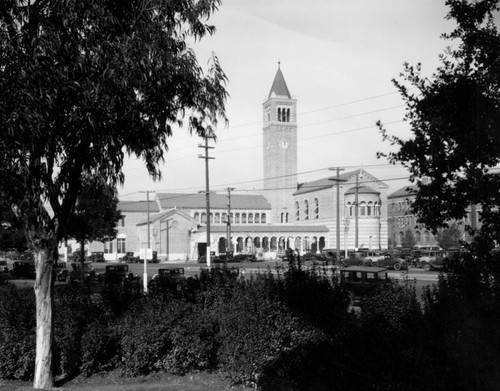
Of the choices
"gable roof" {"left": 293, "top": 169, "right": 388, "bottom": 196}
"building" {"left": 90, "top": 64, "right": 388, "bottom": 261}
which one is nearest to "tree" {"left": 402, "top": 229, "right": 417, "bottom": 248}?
"building" {"left": 90, "top": 64, "right": 388, "bottom": 261}

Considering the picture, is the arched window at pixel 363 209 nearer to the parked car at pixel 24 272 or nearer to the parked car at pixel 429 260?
the parked car at pixel 429 260

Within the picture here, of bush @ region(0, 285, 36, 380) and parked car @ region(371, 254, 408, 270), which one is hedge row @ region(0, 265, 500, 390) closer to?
bush @ region(0, 285, 36, 380)

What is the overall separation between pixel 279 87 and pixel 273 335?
10559 centimetres

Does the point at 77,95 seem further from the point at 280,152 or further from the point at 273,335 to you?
the point at 280,152

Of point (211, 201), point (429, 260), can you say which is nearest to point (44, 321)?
point (429, 260)

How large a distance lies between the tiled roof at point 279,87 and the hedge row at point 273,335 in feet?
332

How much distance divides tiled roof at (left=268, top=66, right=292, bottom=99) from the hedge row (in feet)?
332

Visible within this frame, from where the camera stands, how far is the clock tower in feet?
349

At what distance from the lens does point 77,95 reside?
909cm

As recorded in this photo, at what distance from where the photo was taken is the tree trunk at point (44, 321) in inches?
394

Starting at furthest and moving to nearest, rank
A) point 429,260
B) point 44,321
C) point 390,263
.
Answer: point 429,260 < point 390,263 < point 44,321

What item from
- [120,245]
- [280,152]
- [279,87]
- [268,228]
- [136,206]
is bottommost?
[120,245]

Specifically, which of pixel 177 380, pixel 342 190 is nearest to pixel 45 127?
pixel 177 380

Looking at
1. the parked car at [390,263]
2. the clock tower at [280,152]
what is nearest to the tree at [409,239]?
the clock tower at [280,152]
